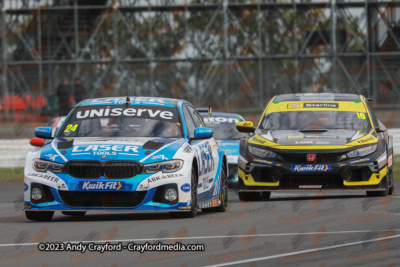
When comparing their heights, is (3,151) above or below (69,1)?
below

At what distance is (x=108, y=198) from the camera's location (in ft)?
37.9

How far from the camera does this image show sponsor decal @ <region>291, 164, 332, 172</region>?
48.7 feet

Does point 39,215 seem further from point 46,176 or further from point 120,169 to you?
point 120,169

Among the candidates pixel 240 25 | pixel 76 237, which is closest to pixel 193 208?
pixel 76 237

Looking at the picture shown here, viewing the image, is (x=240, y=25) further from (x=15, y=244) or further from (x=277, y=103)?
(x=15, y=244)

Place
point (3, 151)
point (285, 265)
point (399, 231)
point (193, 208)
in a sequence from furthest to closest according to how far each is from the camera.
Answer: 1. point (3, 151)
2. point (193, 208)
3. point (399, 231)
4. point (285, 265)

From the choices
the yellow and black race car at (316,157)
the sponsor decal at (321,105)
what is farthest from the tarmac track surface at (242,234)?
the sponsor decal at (321,105)

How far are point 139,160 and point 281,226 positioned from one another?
173 cm

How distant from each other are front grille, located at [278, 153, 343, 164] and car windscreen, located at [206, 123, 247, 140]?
18.6 ft

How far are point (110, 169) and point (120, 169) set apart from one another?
109mm

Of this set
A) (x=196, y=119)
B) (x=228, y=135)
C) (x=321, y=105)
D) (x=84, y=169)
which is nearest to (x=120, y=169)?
(x=84, y=169)

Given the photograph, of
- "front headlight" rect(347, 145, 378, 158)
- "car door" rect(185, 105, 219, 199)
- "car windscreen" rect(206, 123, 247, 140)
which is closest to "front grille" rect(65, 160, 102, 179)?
"car door" rect(185, 105, 219, 199)

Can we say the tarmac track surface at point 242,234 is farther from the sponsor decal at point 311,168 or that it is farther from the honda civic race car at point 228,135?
the honda civic race car at point 228,135

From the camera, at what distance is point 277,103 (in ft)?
54.5
